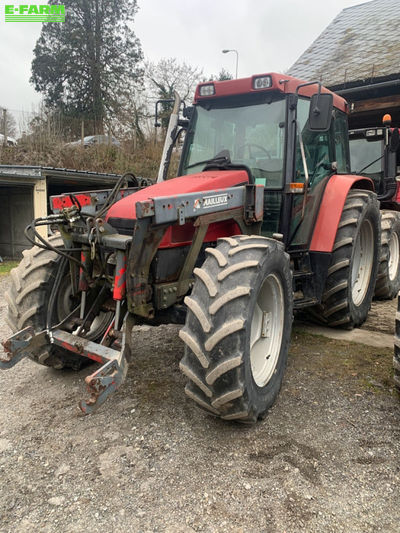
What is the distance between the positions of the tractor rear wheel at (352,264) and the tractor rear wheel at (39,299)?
93.2 inches

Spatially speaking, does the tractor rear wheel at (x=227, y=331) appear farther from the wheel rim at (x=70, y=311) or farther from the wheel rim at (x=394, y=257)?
the wheel rim at (x=394, y=257)

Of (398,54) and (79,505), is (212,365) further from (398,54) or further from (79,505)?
(398,54)

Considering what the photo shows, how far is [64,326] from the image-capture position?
10.9ft

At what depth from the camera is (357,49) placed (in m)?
10.6

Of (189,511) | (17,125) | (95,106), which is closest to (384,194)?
(189,511)

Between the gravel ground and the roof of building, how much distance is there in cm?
781

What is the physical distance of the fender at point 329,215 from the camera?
4.04m

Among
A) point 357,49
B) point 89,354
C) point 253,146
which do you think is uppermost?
point 357,49

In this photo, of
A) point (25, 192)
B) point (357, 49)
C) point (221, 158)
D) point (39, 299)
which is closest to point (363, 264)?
point (221, 158)

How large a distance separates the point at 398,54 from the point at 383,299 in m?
6.21

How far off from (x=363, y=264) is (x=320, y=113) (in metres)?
2.24

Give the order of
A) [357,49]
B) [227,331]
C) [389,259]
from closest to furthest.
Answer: [227,331], [389,259], [357,49]

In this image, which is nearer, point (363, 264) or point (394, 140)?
point (363, 264)

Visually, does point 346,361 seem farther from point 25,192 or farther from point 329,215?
point 25,192
